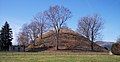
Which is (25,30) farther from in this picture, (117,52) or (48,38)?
(117,52)

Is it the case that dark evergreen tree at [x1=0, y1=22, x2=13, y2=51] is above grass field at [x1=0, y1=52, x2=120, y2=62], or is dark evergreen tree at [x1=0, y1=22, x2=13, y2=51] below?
above

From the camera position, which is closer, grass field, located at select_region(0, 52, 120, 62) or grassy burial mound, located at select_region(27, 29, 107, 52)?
grass field, located at select_region(0, 52, 120, 62)

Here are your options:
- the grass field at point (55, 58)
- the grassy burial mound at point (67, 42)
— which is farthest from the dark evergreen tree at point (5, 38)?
the grass field at point (55, 58)

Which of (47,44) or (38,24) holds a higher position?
(38,24)

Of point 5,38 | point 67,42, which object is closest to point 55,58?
point 5,38

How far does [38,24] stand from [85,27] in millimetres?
15245

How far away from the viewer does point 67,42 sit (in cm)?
8488

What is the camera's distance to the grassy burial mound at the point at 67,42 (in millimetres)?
80062

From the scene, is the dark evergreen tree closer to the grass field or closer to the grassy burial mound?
the grassy burial mound

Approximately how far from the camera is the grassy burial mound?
80.1m

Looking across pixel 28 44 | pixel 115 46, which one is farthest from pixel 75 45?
pixel 115 46

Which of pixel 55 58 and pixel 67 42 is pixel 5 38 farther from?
pixel 55 58

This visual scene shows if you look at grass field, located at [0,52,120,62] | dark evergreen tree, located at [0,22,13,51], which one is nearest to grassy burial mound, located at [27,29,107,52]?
dark evergreen tree, located at [0,22,13,51]

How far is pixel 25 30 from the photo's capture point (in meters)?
86.4
